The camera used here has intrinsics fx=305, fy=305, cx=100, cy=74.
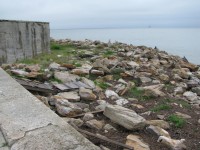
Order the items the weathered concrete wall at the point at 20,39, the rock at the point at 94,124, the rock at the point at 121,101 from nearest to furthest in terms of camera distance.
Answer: the rock at the point at 94,124 < the rock at the point at 121,101 < the weathered concrete wall at the point at 20,39

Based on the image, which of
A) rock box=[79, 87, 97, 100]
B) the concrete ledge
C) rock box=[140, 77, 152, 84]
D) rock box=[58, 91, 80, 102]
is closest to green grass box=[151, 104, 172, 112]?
rock box=[79, 87, 97, 100]

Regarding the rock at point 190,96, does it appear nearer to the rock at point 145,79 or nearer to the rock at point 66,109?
the rock at point 145,79

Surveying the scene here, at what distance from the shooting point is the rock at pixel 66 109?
432 cm

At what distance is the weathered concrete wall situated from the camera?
31.0 feet

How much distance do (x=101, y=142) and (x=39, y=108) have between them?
777mm

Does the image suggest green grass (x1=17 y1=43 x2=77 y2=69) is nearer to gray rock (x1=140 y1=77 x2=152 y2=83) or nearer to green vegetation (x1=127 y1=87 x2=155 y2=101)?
gray rock (x1=140 y1=77 x2=152 y2=83)

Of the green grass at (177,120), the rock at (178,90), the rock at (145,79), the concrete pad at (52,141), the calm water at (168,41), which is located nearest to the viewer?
the concrete pad at (52,141)

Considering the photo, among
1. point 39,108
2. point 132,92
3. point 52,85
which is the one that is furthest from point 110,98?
point 39,108

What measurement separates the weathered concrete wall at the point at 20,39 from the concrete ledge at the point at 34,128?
20.3 feet

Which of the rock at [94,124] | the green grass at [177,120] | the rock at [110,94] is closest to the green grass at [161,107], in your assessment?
the green grass at [177,120]

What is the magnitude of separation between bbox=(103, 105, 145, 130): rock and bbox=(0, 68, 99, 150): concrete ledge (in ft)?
3.65

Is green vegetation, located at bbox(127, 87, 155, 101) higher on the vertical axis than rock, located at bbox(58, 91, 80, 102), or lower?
lower

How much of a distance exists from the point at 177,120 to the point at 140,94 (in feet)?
5.66

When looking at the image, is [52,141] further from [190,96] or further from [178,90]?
[178,90]
